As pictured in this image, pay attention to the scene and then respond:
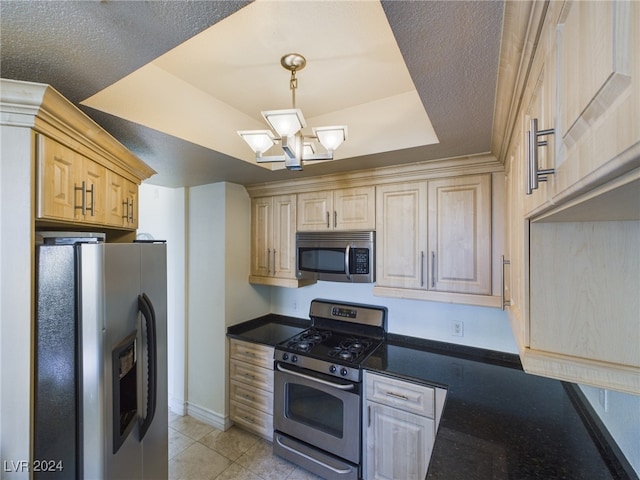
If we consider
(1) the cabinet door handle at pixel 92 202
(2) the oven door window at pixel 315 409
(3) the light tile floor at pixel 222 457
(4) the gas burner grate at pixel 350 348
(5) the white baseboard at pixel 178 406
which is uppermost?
(1) the cabinet door handle at pixel 92 202

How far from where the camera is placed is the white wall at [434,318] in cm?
214

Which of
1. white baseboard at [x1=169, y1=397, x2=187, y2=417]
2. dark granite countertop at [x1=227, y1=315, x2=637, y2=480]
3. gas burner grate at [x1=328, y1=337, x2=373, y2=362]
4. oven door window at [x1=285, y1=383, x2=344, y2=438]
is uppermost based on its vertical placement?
gas burner grate at [x1=328, y1=337, x2=373, y2=362]

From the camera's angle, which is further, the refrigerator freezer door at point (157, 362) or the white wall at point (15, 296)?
the refrigerator freezer door at point (157, 362)

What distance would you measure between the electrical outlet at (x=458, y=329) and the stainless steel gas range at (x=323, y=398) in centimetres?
56

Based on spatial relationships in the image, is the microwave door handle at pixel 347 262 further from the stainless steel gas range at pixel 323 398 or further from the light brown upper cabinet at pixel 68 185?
the light brown upper cabinet at pixel 68 185

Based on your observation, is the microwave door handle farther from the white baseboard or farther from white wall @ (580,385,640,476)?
the white baseboard

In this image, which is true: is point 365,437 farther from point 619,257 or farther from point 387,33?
point 387,33

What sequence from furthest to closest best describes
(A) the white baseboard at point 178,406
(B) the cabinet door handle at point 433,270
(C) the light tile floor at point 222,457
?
(A) the white baseboard at point 178,406 → (C) the light tile floor at point 222,457 → (B) the cabinet door handle at point 433,270

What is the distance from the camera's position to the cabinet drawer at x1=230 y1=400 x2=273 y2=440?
8.18ft

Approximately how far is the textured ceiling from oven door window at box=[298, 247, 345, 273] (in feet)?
4.10

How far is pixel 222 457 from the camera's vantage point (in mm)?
2400

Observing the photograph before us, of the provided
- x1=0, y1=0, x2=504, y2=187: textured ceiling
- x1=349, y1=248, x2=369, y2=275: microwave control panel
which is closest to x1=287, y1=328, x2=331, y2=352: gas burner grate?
x1=349, y1=248, x2=369, y2=275: microwave control panel

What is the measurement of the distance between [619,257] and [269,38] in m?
1.54

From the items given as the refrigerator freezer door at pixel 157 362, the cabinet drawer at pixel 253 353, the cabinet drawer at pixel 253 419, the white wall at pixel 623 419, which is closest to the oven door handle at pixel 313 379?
the cabinet drawer at pixel 253 353
